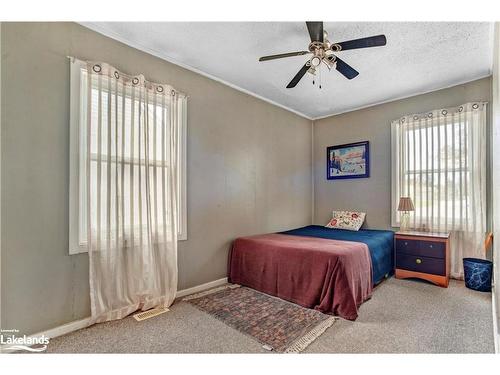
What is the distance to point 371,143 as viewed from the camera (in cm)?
400

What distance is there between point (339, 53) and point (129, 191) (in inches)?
98.2

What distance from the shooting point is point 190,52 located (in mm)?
2568

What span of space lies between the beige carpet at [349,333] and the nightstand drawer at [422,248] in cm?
59

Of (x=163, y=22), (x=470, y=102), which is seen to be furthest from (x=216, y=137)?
(x=470, y=102)

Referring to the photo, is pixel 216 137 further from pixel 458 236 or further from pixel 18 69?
pixel 458 236

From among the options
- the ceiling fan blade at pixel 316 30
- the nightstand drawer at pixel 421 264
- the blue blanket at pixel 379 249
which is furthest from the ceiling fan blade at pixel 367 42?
the nightstand drawer at pixel 421 264

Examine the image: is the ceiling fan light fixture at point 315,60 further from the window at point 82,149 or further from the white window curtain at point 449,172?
the white window curtain at point 449,172

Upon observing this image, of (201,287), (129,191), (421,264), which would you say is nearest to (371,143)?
(421,264)

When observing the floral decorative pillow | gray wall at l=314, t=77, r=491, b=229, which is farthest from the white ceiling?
the floral decorative pillow

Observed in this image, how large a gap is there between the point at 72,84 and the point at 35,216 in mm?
1076

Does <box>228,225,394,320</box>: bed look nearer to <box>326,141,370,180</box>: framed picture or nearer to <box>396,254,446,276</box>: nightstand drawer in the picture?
<box>396,254,446,276</box>: nightstand drawer

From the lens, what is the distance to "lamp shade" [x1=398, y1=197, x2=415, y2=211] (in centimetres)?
333

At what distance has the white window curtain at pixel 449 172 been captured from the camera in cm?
299

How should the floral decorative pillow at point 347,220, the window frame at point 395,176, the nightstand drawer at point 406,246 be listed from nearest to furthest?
the nightstand drawer at point 406,246, the window frame at point 395,176, the floral decorative pillow at point 347,220
